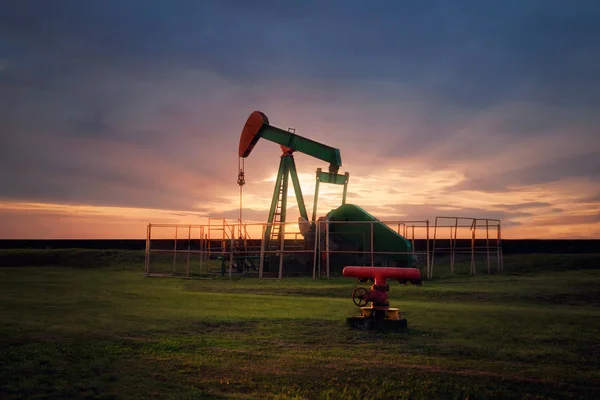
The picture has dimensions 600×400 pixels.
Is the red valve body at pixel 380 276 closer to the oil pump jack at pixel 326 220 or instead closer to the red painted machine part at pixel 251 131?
the oil pump jack at pixel 326 220

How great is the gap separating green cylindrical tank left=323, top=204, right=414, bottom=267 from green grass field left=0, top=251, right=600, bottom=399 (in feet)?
31.0

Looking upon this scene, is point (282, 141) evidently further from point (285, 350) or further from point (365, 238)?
point (285, 350)

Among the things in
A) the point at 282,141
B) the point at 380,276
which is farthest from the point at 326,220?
the point at 380,276

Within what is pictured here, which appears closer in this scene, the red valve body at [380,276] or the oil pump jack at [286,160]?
the red valve body at [380,276]

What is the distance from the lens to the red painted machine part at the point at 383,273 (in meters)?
8.80

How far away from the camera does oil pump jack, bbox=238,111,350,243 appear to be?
84.8 feet

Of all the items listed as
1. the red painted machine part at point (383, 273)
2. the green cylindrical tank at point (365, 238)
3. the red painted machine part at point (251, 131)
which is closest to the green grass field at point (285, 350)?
the red painted machine part at point (383, 273)

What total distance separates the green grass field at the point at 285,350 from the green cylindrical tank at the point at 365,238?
946 cm

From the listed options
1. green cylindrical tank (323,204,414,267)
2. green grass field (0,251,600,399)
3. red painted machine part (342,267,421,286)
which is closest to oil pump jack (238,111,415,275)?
green cylindrical tank (323,204,414,267)

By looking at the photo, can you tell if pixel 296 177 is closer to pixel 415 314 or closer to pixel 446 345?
pixel 415 314

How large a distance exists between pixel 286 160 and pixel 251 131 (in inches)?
100

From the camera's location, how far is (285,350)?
7441 mm

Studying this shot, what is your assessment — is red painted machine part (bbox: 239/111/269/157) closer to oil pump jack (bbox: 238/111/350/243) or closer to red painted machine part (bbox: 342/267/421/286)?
oil pump jack (bbox: 238/111/350/243)

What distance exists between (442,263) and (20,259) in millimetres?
25133
